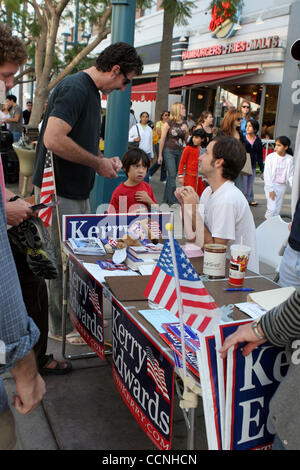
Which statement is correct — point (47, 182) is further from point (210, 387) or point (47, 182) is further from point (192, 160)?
point (192, 160)

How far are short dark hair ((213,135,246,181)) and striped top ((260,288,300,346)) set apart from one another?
1886 mm

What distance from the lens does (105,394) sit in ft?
11.1

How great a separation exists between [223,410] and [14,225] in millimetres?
1427

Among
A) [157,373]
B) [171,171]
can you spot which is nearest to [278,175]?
[171,171]

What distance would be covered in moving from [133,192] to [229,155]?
151cm

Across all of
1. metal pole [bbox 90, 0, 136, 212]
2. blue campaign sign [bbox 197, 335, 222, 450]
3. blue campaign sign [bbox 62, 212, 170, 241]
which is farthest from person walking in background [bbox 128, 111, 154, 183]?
blue campaign sign [bbox 197, 335, 222, 450]

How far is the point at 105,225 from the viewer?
3.81 m

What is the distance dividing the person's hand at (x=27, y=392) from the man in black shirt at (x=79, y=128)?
95.6 inches

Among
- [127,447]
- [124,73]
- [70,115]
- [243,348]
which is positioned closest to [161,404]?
[243,348]

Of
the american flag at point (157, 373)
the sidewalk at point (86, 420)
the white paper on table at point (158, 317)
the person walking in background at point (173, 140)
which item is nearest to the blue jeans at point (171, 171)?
the person walking in background at point (173, 140)

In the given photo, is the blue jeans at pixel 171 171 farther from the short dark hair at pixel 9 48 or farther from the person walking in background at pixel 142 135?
the short dark hair at pixel 9 48

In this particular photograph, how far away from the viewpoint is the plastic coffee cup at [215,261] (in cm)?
294

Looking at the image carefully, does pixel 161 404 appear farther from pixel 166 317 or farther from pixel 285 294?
pixel 285 294

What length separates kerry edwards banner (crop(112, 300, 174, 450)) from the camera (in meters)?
2.14
